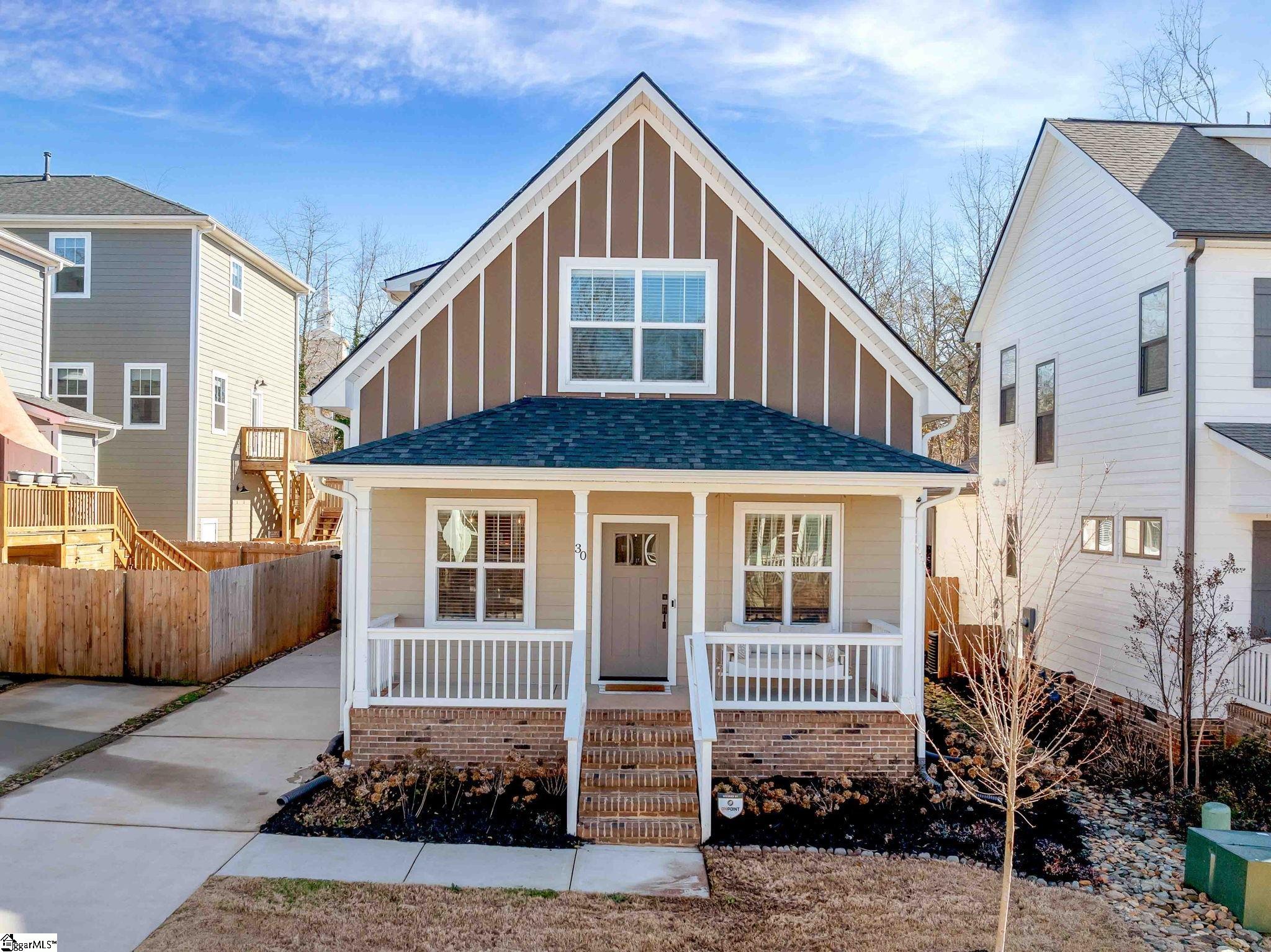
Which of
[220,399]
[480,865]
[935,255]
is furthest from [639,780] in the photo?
[935,255]

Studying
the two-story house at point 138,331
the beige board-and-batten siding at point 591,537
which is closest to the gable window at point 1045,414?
the beige board-and-batten siding at point 591,537

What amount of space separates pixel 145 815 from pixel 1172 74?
938 inches

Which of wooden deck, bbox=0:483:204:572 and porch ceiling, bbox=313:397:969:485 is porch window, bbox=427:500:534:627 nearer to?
porch ceiling, bbox=313:397:969:485

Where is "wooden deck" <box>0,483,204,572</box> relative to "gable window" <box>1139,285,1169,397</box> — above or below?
below

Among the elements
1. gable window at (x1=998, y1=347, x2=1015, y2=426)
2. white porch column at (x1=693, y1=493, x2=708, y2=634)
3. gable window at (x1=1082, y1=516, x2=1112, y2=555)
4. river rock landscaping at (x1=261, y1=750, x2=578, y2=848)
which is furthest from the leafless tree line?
river rock landscaping at (x1=261, y1=750, x2=578, y2=848)

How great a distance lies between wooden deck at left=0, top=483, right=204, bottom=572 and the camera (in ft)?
41.7

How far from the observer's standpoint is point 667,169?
948cm

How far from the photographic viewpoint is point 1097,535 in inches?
448

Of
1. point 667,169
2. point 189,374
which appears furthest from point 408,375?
point 189,374

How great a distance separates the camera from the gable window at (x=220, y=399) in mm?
20062

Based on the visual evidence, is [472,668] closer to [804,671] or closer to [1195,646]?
[804,671]

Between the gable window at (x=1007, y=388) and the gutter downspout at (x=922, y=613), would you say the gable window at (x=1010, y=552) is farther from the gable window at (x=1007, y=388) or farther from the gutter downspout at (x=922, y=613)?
the gutter downspout at (x=922, y=613)

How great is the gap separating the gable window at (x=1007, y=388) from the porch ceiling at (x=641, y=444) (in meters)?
6.22

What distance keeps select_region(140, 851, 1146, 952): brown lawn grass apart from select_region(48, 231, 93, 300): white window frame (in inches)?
704
